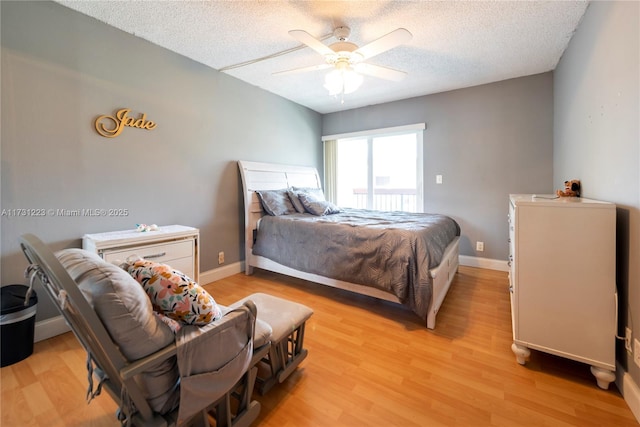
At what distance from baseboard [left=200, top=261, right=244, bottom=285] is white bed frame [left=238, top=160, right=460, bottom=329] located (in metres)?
0.14

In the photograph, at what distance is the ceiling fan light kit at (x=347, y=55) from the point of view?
1864 millimetres

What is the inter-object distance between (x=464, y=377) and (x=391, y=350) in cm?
44

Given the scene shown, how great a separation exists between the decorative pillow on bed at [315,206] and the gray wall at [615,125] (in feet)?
7.71

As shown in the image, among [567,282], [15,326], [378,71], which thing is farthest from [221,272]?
[567,282]

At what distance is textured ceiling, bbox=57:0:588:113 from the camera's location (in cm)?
195

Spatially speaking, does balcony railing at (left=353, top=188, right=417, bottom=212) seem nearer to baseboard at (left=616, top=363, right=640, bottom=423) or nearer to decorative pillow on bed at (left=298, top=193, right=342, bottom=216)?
decorative pillow on bed at (left=298, top=193, right=342, bottom=216)

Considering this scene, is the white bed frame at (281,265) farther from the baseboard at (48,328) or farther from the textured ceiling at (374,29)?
the baseboard at (48,328)

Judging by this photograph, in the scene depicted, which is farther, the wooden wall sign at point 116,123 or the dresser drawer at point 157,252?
the wooden wall sign at point 116,123

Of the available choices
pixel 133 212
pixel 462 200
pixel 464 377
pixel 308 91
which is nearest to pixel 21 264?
pixel 133 212

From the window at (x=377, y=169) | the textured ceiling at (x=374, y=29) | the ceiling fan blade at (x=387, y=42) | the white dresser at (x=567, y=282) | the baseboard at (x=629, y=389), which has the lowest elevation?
the baseboard at (x=629, y=389)

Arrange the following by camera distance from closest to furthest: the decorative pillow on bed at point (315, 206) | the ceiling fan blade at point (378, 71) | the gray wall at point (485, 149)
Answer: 1. the ceiling fan blade at point (378, 71)
2. the gray wall at point (485, 149)
3. the decorative pillow on bed at point (315, 206)

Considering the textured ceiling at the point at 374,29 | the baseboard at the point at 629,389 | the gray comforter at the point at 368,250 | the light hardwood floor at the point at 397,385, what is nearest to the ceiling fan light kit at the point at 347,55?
the textured ceiling at the point at 374,29

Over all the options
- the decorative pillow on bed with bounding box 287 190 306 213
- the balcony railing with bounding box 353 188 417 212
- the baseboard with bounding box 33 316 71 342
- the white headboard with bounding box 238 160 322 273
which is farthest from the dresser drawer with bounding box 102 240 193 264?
the balcony railing with bounding box 353 188 417 212

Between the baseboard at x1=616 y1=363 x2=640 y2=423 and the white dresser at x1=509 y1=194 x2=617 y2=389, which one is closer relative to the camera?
the baseboard at x1=616 y1=363 x2=640 y2=423
